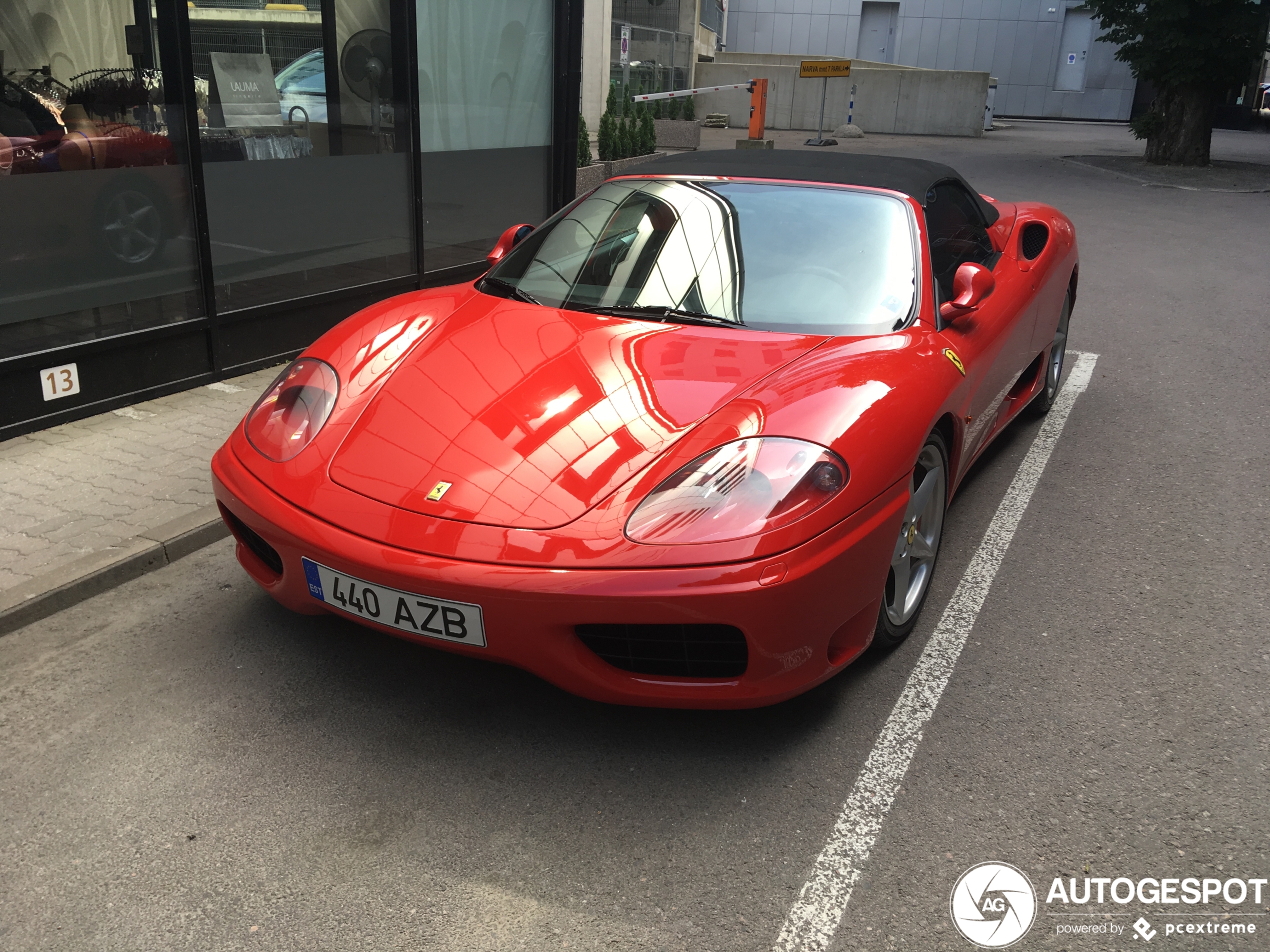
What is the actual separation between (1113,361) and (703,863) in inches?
221

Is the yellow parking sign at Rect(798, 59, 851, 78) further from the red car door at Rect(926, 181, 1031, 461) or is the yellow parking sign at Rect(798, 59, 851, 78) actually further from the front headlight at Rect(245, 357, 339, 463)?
the front headlight at Rect(245, 357, 339, 463)

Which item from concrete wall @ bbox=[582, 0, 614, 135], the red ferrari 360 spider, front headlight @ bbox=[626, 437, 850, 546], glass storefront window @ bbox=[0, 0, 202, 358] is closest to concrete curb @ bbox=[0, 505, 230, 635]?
the red ferrari 360 spider

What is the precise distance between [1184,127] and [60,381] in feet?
71.2

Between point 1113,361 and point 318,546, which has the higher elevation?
point 318,546

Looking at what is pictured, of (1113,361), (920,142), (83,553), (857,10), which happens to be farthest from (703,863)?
(857,10)

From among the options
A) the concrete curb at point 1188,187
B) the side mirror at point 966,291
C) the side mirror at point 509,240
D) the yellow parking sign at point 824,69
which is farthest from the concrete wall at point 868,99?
the side mirror at point 966,291

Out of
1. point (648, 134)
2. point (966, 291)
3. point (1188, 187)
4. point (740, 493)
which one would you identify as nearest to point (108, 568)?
point (740, 493)

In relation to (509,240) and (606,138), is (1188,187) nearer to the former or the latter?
(606,138)

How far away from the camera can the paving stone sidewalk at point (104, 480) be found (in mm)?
3682

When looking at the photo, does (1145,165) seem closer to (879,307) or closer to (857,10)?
(879,307)

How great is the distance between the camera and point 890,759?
2695mm

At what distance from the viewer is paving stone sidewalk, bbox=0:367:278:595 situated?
3682 mm

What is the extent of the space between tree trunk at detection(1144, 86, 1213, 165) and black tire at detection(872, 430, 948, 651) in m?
20.8

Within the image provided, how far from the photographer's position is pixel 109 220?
16.8ft
